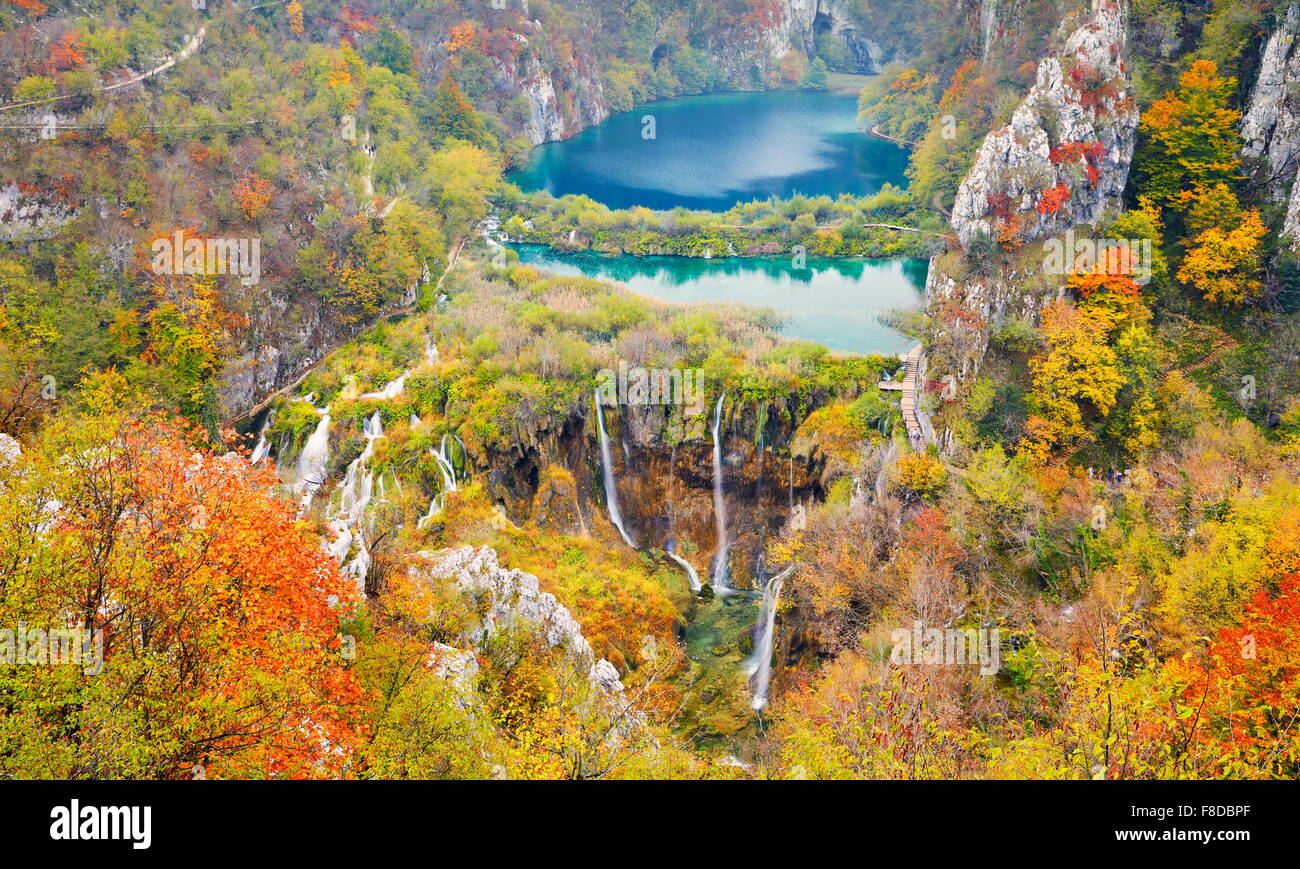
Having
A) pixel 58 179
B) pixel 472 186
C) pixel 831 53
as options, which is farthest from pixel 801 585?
pixel 831 53

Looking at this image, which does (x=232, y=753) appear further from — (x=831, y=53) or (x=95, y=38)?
A: (x=831, y=53)

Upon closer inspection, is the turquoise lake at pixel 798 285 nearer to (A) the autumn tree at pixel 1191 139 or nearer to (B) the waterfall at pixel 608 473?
(B) the waterfall at pixel 608 473

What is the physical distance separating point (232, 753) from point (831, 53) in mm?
151397

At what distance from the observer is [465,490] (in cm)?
3212

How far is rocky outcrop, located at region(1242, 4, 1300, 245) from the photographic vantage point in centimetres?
3766

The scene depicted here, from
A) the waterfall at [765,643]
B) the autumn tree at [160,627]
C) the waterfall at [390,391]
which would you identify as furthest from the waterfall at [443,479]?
the autumn tree at [160,627]

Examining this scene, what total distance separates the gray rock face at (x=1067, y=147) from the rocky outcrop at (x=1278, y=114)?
503 centimetres

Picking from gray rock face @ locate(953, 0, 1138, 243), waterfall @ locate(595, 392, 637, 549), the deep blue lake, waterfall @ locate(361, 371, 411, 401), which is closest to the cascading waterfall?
waterfall @ locate(361, 371, 411, 401)

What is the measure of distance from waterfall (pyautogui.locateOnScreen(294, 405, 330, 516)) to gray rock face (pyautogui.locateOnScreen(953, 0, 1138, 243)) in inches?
1344

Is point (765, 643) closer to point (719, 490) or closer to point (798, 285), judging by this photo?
point (719, 490)

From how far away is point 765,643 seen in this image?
93.3 ft

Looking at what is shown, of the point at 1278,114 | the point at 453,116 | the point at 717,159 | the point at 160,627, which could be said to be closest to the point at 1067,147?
the point at 1278,114

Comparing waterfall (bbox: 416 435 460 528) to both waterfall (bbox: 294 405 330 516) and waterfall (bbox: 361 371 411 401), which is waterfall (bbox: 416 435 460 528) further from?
waterfall (bbox: 294 405 330 516)

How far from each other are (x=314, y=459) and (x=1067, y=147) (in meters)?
39.3
